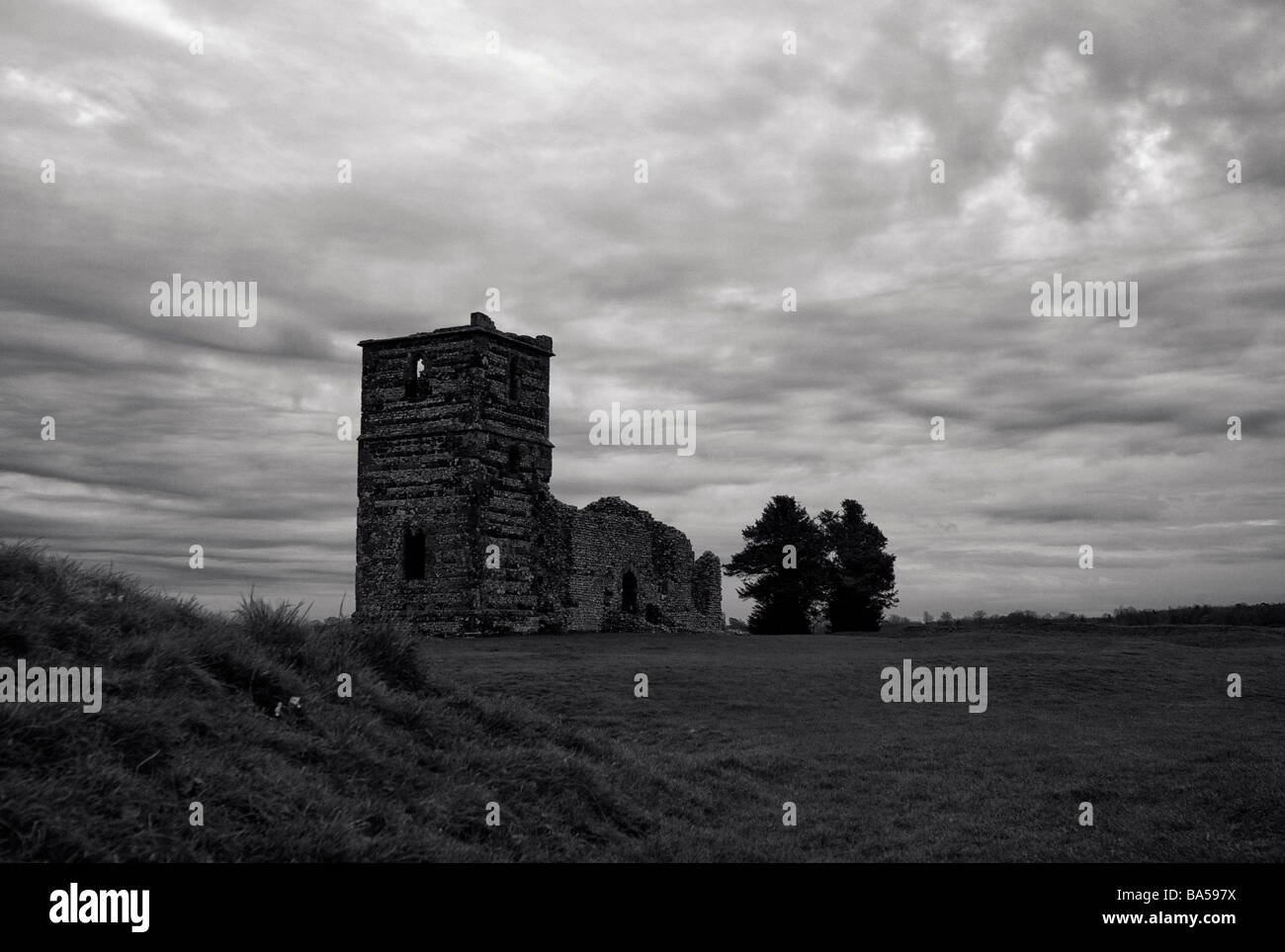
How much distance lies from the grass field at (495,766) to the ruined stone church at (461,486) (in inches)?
672

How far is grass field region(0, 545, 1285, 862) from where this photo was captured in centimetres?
654

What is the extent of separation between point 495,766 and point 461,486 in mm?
27134

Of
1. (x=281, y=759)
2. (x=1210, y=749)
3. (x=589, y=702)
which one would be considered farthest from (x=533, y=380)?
(x=281, y=759)

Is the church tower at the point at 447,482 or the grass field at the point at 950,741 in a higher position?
the church tower at the point at 447,482

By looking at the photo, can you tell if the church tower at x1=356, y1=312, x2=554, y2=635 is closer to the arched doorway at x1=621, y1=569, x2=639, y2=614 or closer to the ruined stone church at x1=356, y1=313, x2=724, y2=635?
the ruined stone church at x1=356, y1=313, x2=724, y2=635

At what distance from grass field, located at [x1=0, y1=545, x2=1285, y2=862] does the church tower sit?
55.8 feet

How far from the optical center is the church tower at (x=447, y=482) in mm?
35625

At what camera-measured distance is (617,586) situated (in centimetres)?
4194

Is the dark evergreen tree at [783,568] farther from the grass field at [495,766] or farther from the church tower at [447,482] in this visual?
the grass field at [495,766]

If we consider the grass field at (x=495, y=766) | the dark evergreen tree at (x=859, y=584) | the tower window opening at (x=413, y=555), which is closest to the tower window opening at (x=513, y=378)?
the tower window opening at (x=413, y=555)

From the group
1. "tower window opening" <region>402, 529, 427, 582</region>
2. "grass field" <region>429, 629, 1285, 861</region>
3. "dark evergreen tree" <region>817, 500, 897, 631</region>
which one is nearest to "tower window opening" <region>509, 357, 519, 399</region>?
"tower window opening" <region>402, 529, 427, 582</region>

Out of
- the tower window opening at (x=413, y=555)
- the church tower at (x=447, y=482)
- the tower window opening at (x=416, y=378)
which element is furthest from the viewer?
the tower window opening at (x=416, y=378)
